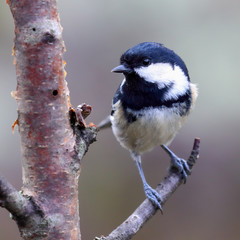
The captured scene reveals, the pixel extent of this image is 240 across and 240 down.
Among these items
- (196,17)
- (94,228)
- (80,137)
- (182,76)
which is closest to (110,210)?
(94,228)

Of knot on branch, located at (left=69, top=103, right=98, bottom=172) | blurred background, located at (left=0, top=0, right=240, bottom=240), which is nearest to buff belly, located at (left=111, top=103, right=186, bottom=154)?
blurred background, located at (left=0, top=0, right=240, bottom=240)

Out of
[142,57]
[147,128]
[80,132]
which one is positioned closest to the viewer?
[80,132]

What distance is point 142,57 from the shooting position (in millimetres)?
2168

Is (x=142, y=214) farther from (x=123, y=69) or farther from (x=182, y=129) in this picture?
(x=182, y=129)

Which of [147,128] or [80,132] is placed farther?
[147,128]

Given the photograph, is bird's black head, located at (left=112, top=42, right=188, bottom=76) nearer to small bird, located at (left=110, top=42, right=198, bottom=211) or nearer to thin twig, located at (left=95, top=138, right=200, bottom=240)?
small bird, located at (left=110, top=42, right=198, bottom=211)

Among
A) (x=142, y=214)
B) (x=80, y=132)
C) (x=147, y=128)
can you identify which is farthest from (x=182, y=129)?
(x=80, y=132)

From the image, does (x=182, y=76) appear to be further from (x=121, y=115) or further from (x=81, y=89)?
(x=81, y=89)

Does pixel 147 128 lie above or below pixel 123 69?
below

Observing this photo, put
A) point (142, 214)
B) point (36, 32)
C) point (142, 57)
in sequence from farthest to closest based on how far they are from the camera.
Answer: point (142, 57), point (142, 214), point (36, 32)

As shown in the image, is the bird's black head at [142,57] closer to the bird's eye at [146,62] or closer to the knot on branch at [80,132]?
the bird's eye at [146,62]

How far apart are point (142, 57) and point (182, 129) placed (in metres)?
1.11

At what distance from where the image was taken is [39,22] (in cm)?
107

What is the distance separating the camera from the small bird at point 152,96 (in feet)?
7.21
